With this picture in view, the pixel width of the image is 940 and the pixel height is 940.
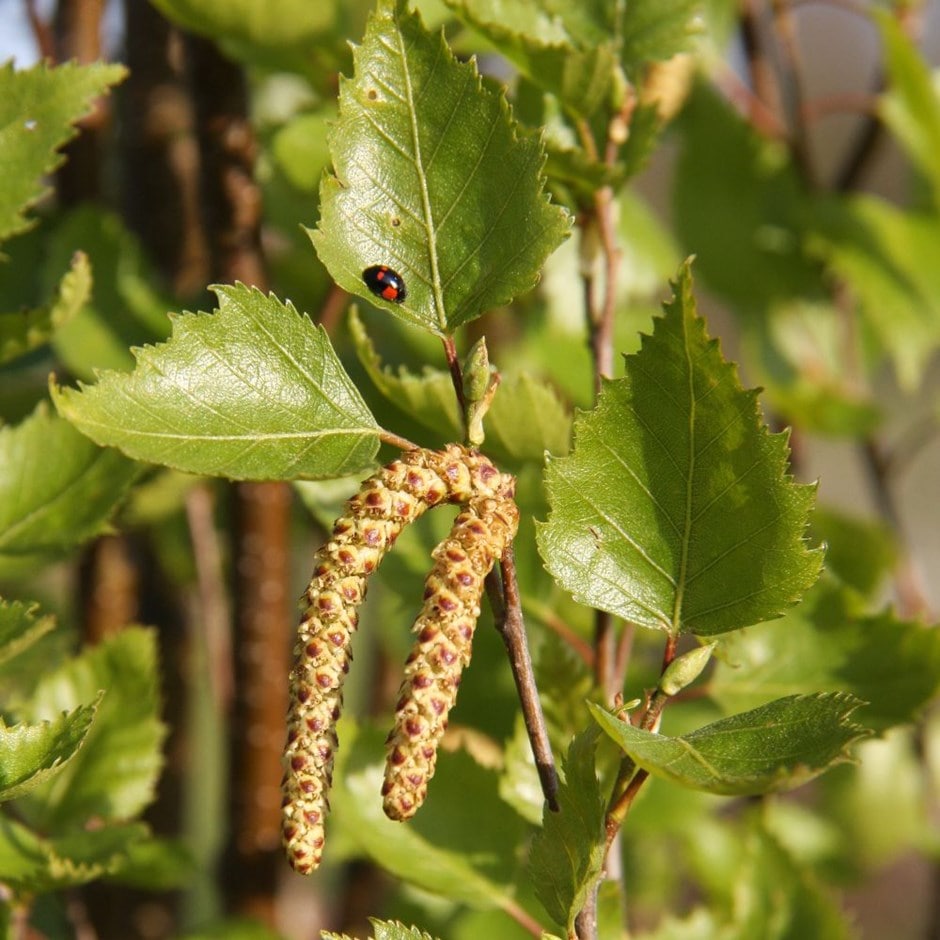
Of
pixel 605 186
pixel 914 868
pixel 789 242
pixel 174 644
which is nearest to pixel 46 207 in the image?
pixel 174 644

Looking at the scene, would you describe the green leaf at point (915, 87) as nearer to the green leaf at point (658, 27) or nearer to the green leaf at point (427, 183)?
the green leaf at point (658, 27)

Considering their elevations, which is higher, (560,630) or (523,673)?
(523,673)

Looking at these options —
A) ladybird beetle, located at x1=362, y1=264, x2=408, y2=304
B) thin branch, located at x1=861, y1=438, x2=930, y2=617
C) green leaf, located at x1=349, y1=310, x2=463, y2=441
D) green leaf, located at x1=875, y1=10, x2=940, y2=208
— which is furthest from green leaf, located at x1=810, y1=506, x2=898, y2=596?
ladybird beetle, located at x1=362, y1=264, x2=408, y2=304

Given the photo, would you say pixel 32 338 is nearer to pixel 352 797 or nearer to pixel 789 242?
pixel 352 797

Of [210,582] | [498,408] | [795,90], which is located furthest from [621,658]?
[795,90]

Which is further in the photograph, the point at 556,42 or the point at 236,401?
the point at 556,42

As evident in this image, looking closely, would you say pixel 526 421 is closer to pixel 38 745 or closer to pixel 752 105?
pixel 38 745

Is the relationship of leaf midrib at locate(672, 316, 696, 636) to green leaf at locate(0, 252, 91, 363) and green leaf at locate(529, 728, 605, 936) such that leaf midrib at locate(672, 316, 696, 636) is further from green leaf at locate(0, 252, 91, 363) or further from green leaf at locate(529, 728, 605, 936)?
green leaf at locate(0, 252, 91, 363)
